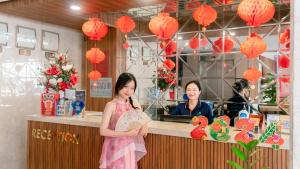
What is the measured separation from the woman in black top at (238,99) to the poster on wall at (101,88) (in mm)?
2416

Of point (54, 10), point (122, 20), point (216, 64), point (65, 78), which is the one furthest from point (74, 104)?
point (216, 64)

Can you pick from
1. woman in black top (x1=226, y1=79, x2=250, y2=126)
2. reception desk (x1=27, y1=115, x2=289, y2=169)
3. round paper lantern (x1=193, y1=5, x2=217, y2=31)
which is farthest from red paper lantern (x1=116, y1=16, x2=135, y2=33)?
woman in black top (x1=226, y1=79, x2=250, y2=126)

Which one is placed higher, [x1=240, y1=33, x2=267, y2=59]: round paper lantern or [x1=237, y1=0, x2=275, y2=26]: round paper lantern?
[x1=237, y1=0, x2=275, y2=26]: round paper lantern

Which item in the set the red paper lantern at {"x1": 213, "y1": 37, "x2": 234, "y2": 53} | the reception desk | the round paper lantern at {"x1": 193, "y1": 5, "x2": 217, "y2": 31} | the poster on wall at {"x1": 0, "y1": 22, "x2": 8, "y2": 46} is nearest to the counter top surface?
the reception desk

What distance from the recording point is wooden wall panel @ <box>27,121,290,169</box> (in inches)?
104

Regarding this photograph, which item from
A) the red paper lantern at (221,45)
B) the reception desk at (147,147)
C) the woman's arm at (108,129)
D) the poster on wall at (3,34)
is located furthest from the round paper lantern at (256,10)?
the poster on wall at (3,34)

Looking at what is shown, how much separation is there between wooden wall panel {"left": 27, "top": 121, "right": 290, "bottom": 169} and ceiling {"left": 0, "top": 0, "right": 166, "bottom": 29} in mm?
1734

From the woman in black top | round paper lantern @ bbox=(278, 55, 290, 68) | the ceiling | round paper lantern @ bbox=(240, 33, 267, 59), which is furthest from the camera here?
the woman in black top

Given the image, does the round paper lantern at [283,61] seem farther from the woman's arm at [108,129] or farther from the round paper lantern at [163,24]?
the woman's arm at [108,129]

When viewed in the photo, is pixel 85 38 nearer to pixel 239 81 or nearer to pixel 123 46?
pixel 123 46

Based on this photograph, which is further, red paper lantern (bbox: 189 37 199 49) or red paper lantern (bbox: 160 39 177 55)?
red paper lantern (bbox: 160 39 177 55)

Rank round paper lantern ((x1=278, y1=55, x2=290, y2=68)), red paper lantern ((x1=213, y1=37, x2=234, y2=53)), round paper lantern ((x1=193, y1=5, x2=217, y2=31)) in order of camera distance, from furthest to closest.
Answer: red paper lantern ((x1=213, y1=37, x2=234, y2=53))
round paper lantern ((x1=278, y1=55, x2=290, y2=68))
round paper lantern ((x1=193, y1=5, x2=217, y2=31))

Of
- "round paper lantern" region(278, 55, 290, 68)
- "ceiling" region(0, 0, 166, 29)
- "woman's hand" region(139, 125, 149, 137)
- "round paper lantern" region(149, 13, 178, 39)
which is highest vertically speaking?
"ceiling" region(0, 0, 166, 29)

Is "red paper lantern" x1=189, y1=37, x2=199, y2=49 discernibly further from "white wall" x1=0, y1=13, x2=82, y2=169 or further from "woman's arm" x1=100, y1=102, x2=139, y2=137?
"woman's arm" x1=100, y1=102, x2=139, y2=137
